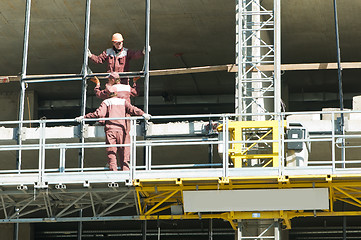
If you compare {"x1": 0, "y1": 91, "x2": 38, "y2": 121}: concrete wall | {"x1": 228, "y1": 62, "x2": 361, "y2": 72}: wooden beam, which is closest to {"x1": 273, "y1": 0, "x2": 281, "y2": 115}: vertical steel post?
{"x1": 228, "y1": 62, "x2": 361, "y2": 72}: wooden beam

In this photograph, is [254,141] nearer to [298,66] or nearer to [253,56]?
[253,56]

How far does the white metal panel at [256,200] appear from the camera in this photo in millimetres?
16156

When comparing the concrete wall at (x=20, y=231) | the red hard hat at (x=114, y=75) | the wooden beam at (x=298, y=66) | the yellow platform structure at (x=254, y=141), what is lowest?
the concrete wall at (x=20, y=231)

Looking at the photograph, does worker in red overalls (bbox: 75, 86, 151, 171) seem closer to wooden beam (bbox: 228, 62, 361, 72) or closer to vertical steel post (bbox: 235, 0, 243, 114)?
vertical steel post (bbox: 235, 0, 243, 114)

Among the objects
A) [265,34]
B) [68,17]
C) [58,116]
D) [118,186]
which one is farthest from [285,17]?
[58,116]

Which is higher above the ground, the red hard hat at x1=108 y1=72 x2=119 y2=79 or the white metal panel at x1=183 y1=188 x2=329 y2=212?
the red hard hat at x1=108 y1=72 x2=119 y2=79

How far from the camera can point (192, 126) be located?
19.3 m

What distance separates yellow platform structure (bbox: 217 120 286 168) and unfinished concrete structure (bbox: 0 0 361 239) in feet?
0.12

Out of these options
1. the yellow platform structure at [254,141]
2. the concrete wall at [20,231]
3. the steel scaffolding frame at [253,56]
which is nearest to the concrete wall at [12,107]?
the concrete wall at [20,231]

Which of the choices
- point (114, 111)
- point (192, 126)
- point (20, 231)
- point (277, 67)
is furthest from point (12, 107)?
point (277, 67)

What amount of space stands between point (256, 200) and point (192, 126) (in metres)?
3.45

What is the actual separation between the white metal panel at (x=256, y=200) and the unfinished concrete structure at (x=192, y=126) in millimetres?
23

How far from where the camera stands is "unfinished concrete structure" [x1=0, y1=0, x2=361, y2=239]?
53.7ft

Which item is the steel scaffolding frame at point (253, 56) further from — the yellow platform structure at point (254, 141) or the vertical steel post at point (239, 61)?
the yellow platform structure at point (254, 141)
